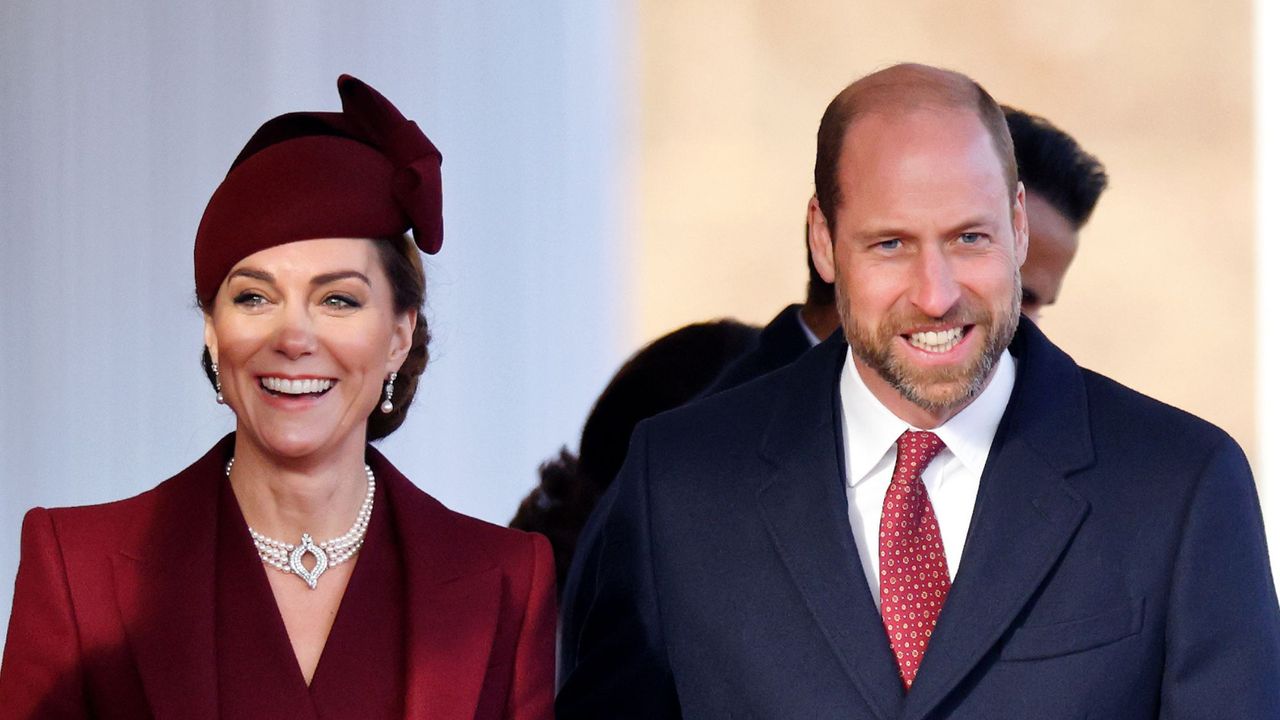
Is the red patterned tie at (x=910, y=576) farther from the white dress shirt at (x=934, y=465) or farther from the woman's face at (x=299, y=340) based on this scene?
the woman's face at (x=299, y=340)

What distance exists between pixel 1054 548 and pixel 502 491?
12.2ft

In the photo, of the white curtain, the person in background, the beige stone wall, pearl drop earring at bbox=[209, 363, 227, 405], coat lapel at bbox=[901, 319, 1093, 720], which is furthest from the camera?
the beige stone wall

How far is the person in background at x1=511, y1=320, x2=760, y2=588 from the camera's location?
12.7 feet

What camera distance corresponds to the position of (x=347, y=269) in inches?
106

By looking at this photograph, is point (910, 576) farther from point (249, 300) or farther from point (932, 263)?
point (249, 300)

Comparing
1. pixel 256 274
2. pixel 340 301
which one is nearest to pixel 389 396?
pixel 340 301

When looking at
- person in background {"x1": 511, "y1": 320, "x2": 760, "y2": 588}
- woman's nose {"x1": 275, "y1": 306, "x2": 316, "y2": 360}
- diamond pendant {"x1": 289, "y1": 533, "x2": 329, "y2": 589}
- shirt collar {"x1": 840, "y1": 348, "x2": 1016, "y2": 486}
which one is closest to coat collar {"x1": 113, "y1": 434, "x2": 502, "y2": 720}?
diamond pendant {"x1": 289, "y1": 533, "x2": 329, "y2": 589}

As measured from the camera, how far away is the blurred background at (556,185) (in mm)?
5125

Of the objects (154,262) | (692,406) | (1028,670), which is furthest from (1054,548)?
(154,262)

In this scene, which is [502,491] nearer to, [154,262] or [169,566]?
[154,262]

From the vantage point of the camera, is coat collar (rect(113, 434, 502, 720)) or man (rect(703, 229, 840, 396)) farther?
man (rect(703, 229, 840, 396))

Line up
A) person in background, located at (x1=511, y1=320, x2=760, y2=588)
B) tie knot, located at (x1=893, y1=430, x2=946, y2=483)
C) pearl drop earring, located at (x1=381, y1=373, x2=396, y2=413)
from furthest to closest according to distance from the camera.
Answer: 1. person in background, located at (x1=511, y1=320, x2=760, y2=588)
2. pearl drop earring, located at (x1=381, y1=373, x2=396, y2=413)
3. tie knot, located at (x1=893, y1=430, x2=946, y2=483)

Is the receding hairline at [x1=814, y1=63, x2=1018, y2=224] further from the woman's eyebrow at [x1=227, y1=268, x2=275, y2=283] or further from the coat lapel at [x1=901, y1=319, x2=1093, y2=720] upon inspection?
the woman's eyebrow at [x1=227, y1=268, x2=275, y2=283]

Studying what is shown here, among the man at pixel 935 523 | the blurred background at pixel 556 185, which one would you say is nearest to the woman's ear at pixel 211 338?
the blurred background at pixel 556 185
